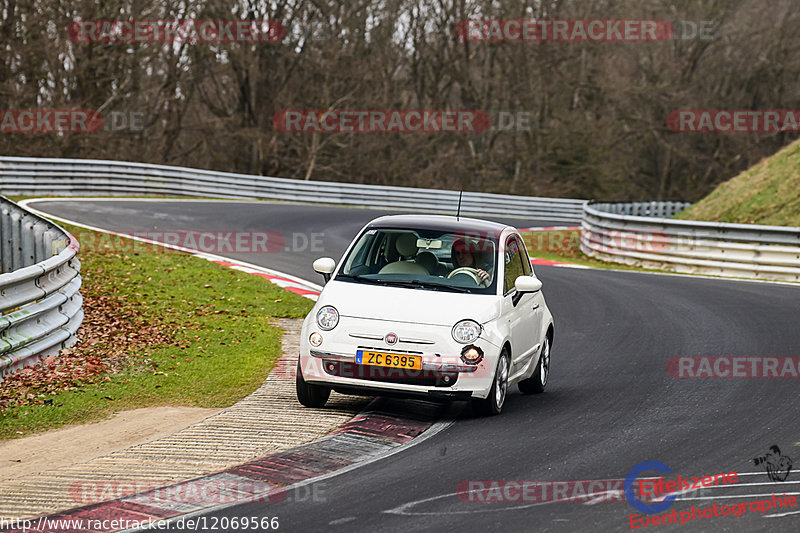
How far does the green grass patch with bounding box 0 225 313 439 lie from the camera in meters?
9.33

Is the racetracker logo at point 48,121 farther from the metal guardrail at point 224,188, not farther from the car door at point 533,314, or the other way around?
the car door at point 533,314

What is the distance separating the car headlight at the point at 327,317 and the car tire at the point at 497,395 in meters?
1.34

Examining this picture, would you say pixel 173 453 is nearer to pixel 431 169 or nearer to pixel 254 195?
pixel 254 195

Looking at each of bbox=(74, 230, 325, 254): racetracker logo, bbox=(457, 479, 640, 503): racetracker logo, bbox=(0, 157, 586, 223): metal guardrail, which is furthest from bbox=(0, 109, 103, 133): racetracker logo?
bbox=(457, 479, 640, 503): racetracker logo

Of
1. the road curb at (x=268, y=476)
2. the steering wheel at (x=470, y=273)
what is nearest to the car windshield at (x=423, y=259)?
the steering wheel at (x=470, y=273)

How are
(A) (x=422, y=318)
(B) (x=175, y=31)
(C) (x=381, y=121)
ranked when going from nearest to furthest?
1. (A) (x=422, y=318)
2. (B) (x=175, y=31)
3. (C) (x=381, y=121)

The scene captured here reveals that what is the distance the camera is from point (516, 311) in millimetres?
9555

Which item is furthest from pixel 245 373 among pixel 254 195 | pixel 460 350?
pixel 254 195

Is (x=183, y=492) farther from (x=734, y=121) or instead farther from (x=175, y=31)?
(x=734, y=121)

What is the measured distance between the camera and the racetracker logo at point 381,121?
46375 millimetres

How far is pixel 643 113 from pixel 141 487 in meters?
50.5

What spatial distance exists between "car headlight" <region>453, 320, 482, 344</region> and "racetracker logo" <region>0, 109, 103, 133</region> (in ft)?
104

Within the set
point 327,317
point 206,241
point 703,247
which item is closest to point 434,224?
point 327,317

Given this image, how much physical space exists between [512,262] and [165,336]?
4580 mm
